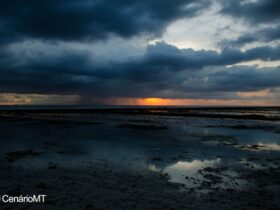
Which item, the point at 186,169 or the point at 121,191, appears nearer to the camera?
the point at 121,191

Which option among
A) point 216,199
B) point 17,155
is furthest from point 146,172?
point 17,155

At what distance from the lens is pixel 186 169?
558 inches

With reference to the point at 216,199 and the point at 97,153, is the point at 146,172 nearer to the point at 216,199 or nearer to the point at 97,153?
the point at 216,199

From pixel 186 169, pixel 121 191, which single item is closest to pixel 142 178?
pixel 121 191

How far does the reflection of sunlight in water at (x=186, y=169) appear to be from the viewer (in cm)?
1214

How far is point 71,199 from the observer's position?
9172 millimetres

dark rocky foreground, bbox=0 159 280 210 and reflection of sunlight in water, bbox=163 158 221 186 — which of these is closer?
dark rocky foreground, bbox=0 159 280 210

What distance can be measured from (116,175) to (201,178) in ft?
14.3

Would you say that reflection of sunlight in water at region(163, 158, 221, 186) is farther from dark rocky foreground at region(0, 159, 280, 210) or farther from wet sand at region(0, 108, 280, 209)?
dark rocky foreground at region(0, 159, 280, 210)

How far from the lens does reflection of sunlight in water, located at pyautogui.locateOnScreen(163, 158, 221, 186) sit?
478 inches

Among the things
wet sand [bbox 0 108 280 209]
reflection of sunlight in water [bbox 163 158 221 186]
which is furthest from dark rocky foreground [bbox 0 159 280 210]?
reflection of sunlight in water [bbox 163 158 221 186]

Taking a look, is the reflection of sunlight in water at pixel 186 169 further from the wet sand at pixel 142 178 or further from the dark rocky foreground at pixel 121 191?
the dark rocky foreground at pixel 121 191

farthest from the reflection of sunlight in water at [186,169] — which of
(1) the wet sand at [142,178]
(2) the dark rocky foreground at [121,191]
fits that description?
(2) the dark rocky foreground at [121,191]

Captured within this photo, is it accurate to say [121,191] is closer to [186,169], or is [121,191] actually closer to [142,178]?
[142,178]
